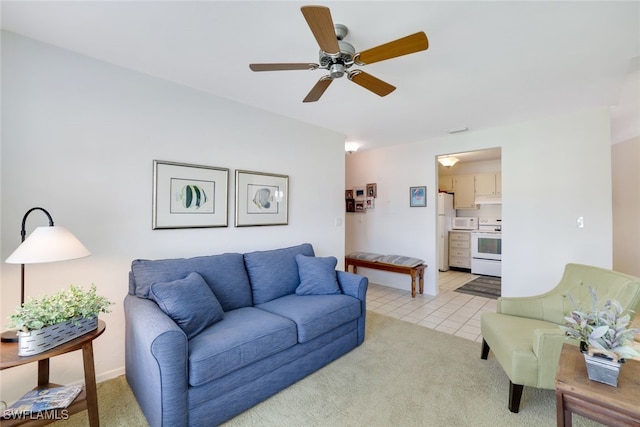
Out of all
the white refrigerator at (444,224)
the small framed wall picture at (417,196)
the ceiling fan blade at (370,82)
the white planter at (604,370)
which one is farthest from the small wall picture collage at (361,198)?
the white planter at (604,370)

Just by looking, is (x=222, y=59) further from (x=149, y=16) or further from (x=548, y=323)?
(x=548, y=323)

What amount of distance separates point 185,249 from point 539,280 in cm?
416

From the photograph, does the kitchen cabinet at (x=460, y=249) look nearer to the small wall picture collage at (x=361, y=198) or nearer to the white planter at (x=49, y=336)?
the small wall picture collage at (x=361, y=198)

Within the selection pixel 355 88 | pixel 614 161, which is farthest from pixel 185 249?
pixel 614 161

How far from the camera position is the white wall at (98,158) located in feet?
6.00

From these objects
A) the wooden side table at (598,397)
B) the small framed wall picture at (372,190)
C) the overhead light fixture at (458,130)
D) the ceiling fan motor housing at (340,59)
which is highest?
the overhead light fixture at (458,130)

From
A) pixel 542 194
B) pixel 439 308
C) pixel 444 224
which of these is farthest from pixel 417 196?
pixel 444 224

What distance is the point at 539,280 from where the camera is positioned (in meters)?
3.52

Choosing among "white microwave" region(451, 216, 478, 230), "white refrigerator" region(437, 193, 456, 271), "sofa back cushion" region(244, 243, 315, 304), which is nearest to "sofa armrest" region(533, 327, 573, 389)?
"sofa back cushion" region(244, 243, 315, 304)

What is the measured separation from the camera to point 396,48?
153cm

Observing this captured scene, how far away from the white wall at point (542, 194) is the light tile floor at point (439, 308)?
37 cm

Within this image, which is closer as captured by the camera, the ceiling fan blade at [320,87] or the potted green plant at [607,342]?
the potted green plant at [607,342]

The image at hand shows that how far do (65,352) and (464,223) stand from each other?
6.72 m

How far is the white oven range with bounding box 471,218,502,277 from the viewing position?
5.57m
